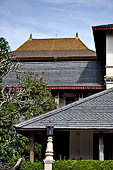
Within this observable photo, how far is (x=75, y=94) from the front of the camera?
81.8 feet

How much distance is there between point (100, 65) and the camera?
88.7 feet

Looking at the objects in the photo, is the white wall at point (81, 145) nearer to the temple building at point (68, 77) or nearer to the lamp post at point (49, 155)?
the lamp post at point (49, 155)

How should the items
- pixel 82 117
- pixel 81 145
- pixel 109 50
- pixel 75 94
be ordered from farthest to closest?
pixel 75 94 → pixel 109 50 → pixel 81 145 → pixel 82 117

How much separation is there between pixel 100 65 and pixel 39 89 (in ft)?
24.5

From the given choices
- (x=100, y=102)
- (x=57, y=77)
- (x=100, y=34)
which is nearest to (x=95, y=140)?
(x=100, y=102)

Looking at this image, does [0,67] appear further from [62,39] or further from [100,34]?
[62,39]

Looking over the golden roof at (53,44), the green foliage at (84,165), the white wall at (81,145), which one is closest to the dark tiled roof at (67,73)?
the white wall at (81,145)

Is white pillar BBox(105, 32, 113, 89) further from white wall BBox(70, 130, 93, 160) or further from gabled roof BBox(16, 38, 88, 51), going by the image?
gabled roof BBox(16, 38, 88, 51)

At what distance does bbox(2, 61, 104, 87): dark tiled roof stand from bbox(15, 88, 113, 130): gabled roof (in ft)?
30.4

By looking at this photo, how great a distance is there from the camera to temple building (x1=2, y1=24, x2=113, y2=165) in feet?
45.1

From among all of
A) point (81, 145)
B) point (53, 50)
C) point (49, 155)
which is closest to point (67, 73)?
point (81, 145)

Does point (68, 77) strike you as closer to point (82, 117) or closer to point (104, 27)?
point (104, 27)

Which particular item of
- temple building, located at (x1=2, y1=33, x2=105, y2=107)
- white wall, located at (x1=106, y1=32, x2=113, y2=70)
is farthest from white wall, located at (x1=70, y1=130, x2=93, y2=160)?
white wall, located at (x1=106, y1=32, x2=113, y2=70)

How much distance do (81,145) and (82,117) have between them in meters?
1.77
